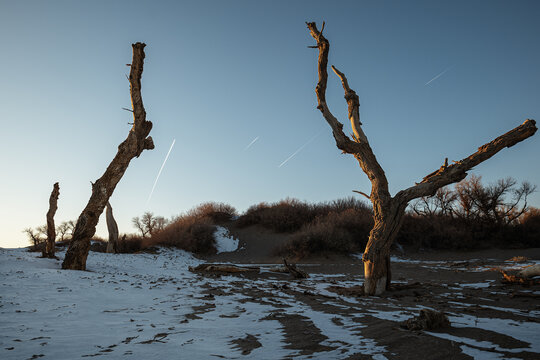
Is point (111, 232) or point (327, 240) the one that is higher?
point (111, 232)

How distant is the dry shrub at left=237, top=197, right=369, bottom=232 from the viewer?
22.6 m

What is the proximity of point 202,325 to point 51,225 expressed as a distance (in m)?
9.84

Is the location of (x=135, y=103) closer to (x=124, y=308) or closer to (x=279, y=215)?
(x=124, y=308)

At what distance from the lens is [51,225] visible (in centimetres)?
994

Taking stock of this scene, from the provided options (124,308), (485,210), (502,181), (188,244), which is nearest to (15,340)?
(124,308)

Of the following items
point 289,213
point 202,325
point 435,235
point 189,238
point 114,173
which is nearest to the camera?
point 202,325

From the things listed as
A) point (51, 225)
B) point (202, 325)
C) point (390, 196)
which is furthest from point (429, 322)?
point (51, 225)

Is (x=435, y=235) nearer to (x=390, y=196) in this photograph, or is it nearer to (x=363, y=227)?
(x=363, y=227)

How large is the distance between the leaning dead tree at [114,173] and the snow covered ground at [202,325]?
2.22 meters

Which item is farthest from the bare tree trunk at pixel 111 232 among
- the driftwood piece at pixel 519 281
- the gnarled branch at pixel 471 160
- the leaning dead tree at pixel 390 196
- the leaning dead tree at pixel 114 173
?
the driftwood piece at pixel 519 281

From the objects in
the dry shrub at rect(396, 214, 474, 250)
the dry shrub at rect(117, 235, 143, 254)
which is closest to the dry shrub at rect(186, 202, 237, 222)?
the dry shrub at rect(117, 235, 143, 254)

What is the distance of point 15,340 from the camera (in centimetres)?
230

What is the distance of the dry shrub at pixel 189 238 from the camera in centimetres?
1977

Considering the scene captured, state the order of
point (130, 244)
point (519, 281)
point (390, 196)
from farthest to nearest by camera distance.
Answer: point (130, 244) < point (519, 281) < point (390, 196)
